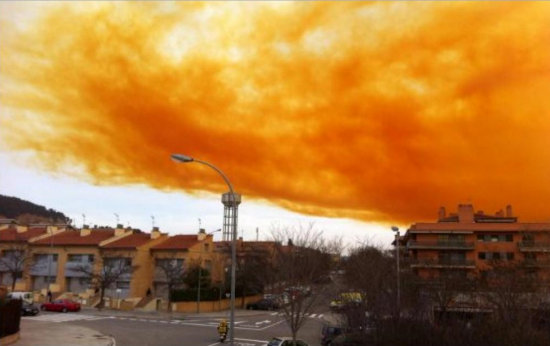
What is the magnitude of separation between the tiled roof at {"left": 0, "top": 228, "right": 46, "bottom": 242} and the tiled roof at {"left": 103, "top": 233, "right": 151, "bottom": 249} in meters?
14.2

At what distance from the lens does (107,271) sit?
57.1 meters

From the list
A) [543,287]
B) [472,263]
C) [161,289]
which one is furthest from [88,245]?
[543,287]

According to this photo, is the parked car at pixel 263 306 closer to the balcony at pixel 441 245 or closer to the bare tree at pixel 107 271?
the bare tree at pixel 107 271

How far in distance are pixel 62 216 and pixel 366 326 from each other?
183726 mm

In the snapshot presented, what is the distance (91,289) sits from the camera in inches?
2403

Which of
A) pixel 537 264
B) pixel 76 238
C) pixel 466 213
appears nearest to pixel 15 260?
pixel 76 238

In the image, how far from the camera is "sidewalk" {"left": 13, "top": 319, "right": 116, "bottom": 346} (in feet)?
93.5

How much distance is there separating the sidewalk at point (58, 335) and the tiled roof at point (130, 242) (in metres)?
24.7

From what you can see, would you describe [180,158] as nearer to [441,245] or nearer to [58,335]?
[58,335]

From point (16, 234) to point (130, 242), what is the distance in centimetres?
1980

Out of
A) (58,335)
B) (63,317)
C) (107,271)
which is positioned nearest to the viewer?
(58,335)

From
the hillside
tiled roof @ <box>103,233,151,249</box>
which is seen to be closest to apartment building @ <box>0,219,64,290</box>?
tiled roof @ <box>103,233,151,249</box>

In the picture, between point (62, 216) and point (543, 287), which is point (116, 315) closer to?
point (543, 287)

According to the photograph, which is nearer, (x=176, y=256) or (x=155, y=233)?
(x=176, y=256)
